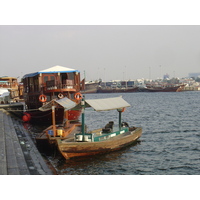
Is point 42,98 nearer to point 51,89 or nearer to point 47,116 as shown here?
point 51,89

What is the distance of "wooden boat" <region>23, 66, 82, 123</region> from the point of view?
29.9 metres

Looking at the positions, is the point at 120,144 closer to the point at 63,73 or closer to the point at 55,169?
the point at 55,169

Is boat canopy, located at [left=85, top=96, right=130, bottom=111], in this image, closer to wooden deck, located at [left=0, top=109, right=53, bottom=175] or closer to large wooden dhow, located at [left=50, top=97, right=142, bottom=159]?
large wooden dhow, located at [left=50, top=97, right=142, bottom=159]

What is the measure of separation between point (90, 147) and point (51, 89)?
1511cm

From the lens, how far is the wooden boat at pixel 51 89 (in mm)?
29906

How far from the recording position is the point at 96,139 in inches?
666

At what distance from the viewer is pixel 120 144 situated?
717 inches

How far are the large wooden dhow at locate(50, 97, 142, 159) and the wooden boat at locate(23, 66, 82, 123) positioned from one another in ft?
35.6

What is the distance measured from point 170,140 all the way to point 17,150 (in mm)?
12225

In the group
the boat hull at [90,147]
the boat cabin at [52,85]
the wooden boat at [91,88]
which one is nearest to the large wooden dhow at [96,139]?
the boat hull at [90,147]

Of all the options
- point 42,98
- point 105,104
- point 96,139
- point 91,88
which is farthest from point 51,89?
point 91,88

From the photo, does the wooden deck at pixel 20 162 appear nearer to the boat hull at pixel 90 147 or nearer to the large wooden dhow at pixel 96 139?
the boat hull at pixel 90 147

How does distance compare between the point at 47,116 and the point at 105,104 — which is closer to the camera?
the point at 105,104

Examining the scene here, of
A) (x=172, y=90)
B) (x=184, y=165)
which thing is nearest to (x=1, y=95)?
(x=184, y=165)
